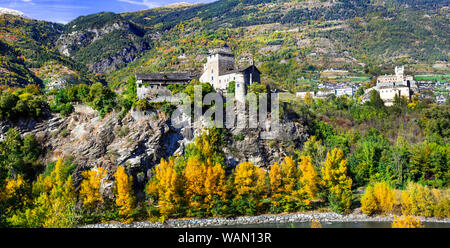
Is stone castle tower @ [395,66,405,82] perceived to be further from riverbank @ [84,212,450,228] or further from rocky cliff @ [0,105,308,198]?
riverbank @ [84,212,450,228]

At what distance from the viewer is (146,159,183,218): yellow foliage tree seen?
1262 inches

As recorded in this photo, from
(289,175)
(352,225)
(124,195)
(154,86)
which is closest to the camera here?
(352,225)

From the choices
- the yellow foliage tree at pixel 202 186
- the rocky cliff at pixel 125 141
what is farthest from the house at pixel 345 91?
the yellow foliage tree at pixel 202 186

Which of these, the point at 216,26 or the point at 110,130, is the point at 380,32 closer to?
the point at 216,26

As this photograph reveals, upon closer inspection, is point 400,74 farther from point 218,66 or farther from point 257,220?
point 257,220

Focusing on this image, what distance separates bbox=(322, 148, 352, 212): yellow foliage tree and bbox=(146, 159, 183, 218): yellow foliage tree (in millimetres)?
15252

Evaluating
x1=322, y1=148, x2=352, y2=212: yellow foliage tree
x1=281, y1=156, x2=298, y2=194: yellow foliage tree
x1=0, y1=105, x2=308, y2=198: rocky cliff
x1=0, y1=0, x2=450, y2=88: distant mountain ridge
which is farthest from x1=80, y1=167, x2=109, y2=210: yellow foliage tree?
x1=0, y1=0, x2=450, y2=88: distant mountain ridge

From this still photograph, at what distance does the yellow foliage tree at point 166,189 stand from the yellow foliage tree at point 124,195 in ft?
6.43

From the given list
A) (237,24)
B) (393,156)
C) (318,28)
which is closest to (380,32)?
(318,28)

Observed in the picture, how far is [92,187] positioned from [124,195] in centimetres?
364

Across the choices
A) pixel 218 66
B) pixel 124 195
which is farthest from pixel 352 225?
pixel 218 66

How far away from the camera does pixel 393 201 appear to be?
31.8 metres

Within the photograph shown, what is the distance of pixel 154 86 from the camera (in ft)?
130

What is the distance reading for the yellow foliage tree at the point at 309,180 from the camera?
3406 cm
